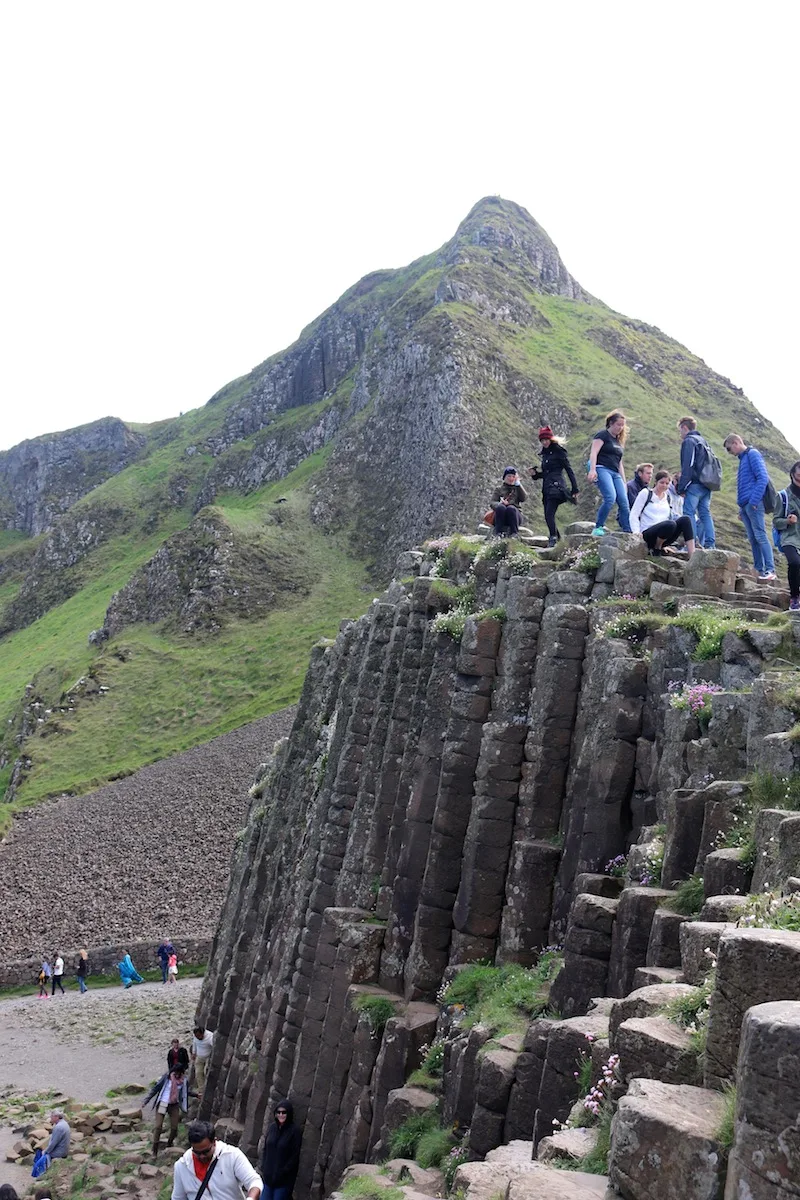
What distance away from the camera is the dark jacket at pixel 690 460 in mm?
22359

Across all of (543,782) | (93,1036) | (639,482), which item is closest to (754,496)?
(639,482)

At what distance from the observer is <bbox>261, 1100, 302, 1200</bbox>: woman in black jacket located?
19.0m

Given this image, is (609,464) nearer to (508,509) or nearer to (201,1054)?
(508,509)

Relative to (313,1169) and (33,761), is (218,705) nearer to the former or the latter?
(33,761)

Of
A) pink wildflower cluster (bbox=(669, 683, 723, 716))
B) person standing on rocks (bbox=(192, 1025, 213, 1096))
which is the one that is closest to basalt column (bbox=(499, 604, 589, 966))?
pink wildflower cluster (bbox=(669, 683, 723, 716))

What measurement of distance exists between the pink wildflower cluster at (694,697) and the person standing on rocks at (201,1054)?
21778mm

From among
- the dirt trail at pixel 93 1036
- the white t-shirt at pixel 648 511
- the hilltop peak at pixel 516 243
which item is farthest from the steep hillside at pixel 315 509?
the white t-shirt at pixel 648 511

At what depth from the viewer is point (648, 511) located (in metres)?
22.6

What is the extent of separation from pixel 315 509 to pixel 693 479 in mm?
114940

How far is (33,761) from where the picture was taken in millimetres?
97188

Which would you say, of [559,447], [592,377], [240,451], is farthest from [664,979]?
[240,451]

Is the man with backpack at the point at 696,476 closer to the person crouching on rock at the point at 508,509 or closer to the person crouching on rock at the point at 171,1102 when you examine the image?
the person crouching on rock at the point at 508,509

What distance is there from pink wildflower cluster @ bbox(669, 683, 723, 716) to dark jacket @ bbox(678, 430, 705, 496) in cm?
798

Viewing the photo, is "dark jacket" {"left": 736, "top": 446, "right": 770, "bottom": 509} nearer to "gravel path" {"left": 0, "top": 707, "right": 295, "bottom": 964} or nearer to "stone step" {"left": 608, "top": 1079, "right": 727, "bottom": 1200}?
"stone step" {"left": 608, "top": 1079, "right": 727, "bottom": 1200}
